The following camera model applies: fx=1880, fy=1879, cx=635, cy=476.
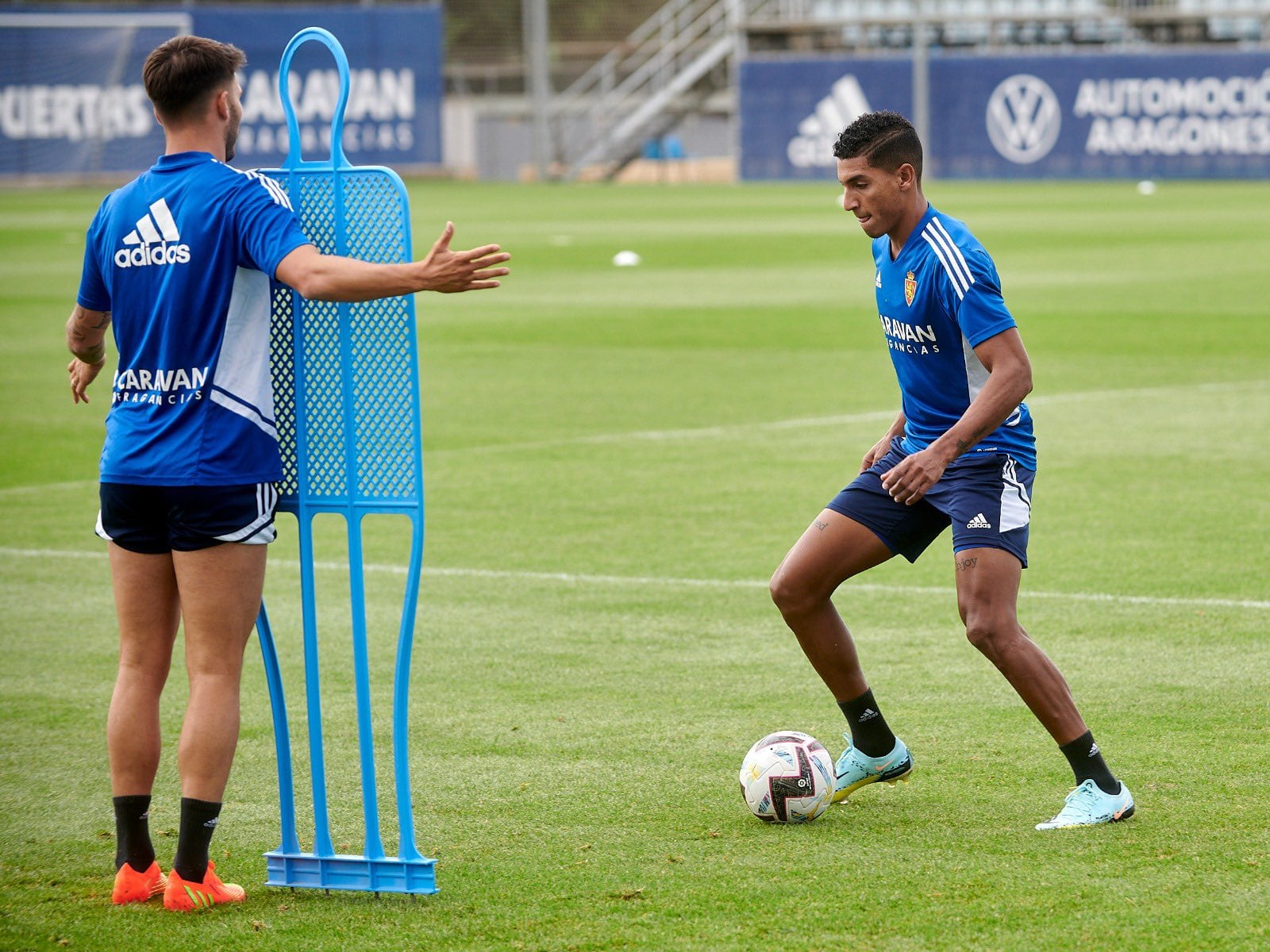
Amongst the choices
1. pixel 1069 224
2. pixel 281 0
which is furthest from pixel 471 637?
pixel 281 0

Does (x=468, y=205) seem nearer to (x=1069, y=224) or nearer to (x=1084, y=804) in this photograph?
(x=1069, y=224)

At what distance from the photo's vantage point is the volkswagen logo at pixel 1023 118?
50.6m

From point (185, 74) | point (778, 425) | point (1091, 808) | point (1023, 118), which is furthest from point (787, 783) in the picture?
point (1023, 118)

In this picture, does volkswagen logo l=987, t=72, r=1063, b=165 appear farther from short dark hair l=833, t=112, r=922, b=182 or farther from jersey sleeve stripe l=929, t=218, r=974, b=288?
jersey sleeve stripe l=929, t=218, r=974, b=288

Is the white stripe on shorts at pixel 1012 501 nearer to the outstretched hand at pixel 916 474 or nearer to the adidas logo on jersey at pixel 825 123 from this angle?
the outstretched hand at pixel 916 474

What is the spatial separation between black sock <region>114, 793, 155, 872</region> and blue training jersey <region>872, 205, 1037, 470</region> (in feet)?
8.14

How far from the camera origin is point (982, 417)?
527 cm

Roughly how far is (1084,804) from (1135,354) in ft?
41.2

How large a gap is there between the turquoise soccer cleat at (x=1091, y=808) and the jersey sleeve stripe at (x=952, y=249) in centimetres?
149

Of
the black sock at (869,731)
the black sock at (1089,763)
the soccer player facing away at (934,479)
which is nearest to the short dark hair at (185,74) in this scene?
the soccer player facing away at (934,479)

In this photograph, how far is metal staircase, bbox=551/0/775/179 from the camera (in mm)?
60375

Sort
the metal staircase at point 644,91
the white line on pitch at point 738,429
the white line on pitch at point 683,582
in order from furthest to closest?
the metal staircase at point 644,91
the white line on pitch at point 738,429
the white line on pitch at point 683,582

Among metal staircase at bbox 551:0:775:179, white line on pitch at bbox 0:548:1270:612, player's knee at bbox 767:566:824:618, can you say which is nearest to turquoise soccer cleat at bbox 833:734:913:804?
player's knee at bbox 767:566:824:618

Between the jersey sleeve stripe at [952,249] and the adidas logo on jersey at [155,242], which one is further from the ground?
the adidas logo on jersey at [155,242]
